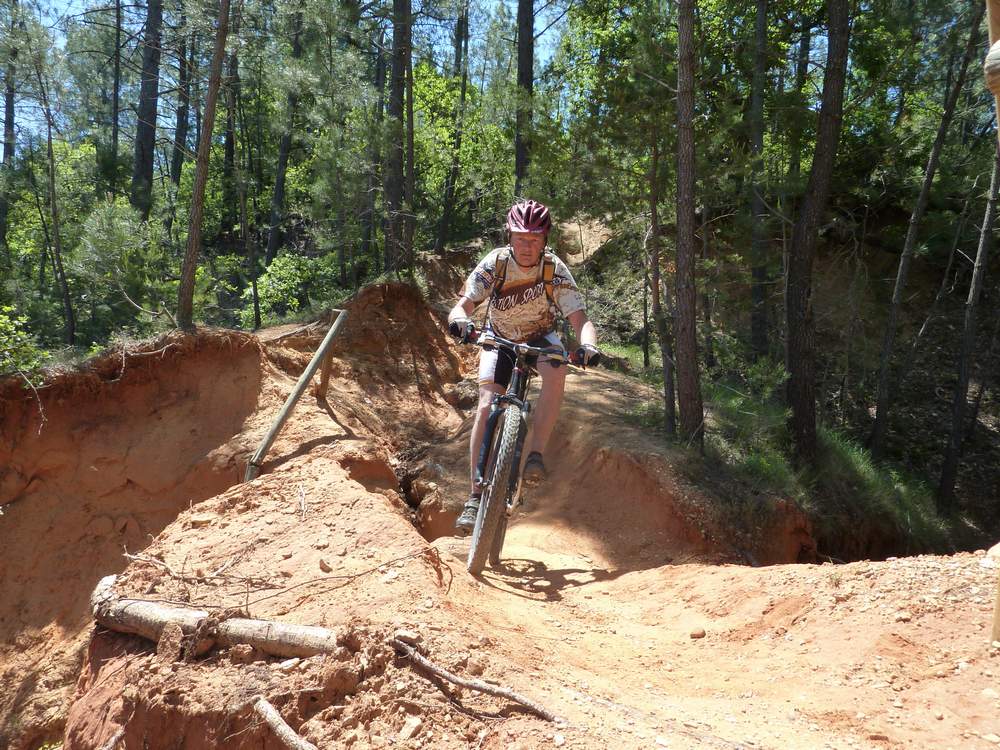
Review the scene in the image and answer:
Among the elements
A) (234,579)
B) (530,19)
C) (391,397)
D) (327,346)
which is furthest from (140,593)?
(530,19)

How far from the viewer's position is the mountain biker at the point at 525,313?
4.89 meters

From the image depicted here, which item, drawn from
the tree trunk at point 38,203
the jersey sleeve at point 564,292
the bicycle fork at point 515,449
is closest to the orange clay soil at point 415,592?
the bicycle fork at point 515,449

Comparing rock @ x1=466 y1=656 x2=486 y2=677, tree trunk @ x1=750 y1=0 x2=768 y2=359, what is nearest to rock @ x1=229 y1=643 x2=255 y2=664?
rock @ x1=466 y1=656 x2=486 y2=677

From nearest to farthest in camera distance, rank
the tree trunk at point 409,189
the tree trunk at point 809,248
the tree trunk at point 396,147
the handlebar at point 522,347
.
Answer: the handlebar at point 522,347 → the tree trunk at point 809,248 → the tree trunk at point 409,189 → the tree trunk at point 396,147

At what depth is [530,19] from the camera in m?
16.2

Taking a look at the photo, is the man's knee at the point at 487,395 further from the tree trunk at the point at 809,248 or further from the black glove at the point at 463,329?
the tree trunk at the point at 809,248

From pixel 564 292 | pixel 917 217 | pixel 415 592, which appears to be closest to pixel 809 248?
pixel 917 217

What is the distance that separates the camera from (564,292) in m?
5.39

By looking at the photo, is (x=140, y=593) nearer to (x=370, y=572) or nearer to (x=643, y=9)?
(x=370, y=572)

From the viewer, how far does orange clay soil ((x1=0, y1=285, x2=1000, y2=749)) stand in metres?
2.89

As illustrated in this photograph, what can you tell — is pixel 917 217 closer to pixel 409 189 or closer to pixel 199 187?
pixel 409 189

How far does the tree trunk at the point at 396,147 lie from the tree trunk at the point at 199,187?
13.3ft

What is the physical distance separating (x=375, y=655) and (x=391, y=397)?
793 cm

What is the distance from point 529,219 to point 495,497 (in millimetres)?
2027
